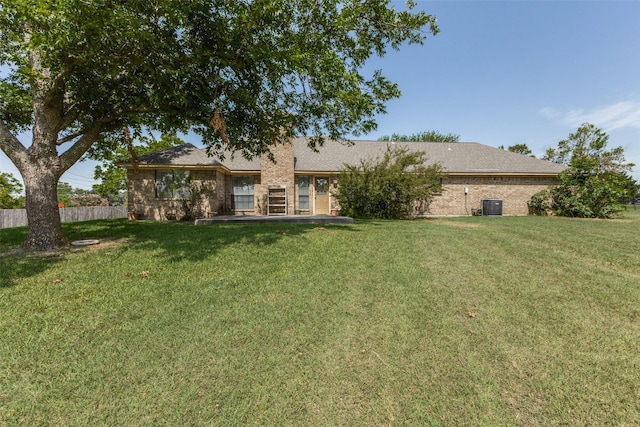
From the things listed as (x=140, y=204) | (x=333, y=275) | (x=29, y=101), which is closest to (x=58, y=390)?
(x=333, y=275)

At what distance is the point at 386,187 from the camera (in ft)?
42.7

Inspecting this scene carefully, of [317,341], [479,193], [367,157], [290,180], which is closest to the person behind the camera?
[317,341]

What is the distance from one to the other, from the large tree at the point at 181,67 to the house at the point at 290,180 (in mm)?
5499

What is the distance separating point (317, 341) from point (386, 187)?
10.9 meters

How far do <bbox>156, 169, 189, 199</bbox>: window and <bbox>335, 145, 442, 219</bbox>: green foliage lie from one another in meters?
7.78

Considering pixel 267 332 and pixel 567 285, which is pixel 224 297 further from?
pixel 567 285

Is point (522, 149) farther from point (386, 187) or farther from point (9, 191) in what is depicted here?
point (9, 191)

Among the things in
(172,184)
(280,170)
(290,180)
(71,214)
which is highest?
(280,170)

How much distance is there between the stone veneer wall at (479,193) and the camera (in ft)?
55.9

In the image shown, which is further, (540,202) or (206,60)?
(540,202)

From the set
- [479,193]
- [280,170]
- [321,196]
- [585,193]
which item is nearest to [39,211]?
[280,170]

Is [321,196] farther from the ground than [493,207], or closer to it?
farther from the ground

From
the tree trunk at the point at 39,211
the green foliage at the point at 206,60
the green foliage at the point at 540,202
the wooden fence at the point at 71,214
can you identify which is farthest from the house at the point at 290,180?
the tree trunk at the point at 39,211

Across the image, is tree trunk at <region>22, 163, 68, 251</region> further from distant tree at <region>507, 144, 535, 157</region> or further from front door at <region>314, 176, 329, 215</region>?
distant tree at <region>507, 144, 535, 157</region>
